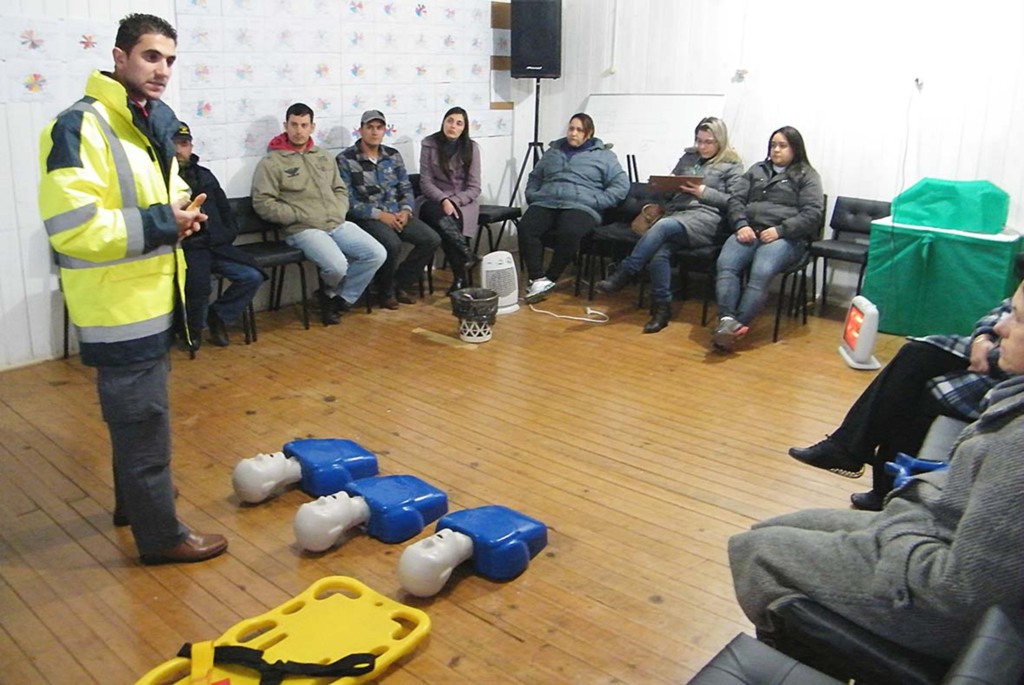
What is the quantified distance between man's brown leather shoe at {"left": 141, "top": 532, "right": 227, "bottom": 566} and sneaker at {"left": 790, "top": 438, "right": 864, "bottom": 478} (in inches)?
80.6

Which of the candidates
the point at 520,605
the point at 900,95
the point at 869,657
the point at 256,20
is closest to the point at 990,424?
the point at 869,657

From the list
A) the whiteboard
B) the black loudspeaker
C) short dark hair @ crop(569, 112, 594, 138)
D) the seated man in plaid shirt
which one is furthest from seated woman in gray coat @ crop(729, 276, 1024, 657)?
the black loudspeaker

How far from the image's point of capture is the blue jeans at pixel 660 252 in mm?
5352

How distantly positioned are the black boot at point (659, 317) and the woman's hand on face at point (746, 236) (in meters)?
0.56

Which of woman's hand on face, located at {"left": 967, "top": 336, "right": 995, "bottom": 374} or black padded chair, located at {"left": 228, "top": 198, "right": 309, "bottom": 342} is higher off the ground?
woman's hand on face, located at {"left": 967, "top": 336, "right": 995, "bottom": 374}

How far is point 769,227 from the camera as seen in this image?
5152 millimetres

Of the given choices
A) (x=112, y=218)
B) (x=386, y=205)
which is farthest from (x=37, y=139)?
(x=112, y=218)

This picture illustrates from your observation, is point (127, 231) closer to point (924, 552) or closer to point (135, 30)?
point (135, 30)

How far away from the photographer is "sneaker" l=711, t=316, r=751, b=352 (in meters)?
4.79

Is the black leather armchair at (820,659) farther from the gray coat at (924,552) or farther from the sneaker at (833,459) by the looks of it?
the sneaker at (833,459)

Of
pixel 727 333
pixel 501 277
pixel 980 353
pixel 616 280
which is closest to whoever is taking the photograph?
pixel 980 353

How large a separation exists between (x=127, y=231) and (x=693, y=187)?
3781 mm

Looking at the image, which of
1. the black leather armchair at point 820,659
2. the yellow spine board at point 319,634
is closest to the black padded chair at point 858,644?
the black leather armchair at point 820,659

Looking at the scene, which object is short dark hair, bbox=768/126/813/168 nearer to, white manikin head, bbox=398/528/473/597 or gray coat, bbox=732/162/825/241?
gray coat, bbox=732/162/825/241
